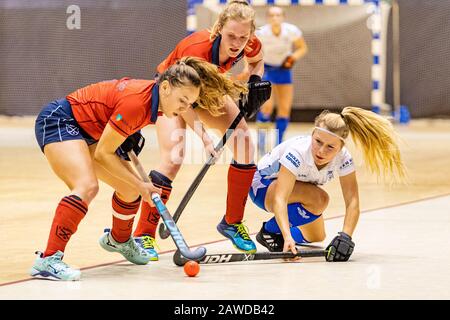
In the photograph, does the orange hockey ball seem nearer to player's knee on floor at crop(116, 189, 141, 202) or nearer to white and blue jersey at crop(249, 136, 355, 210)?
player's knee on floor at crop(116, 189, 141, 202)

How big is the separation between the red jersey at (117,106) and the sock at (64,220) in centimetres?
36

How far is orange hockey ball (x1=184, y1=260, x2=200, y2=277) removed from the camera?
14.6 ft

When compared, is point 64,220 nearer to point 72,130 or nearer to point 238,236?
point 72,130

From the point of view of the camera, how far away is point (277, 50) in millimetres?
11344

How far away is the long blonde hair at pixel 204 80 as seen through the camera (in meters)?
4.36

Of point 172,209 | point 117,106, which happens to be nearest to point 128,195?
point 117,106

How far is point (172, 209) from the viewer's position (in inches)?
267

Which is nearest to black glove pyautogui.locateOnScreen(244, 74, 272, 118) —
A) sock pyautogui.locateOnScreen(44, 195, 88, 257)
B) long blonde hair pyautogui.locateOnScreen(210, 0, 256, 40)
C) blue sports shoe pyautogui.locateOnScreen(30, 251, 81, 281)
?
long blonde hair pyautogui.locateOnScreen(210, 0, 256, 40)

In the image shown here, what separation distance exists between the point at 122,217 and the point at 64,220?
0.50 metres

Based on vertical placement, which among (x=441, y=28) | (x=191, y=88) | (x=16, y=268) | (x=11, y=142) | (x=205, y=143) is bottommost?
(x=11, y=142)

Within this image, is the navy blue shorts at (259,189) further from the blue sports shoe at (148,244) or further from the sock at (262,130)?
the sock at (262,130)

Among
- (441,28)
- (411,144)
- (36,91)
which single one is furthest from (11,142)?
(441,28)

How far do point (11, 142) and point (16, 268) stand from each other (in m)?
7.89

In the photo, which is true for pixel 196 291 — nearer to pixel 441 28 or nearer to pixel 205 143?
pixel 205 143
